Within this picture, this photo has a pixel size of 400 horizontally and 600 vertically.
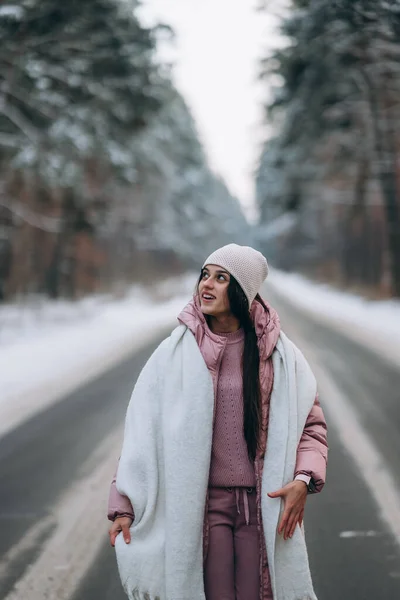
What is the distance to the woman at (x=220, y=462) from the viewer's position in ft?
7.19

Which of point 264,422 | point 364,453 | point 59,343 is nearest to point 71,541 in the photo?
point 264,422

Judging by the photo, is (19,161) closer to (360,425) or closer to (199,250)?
(360,425)

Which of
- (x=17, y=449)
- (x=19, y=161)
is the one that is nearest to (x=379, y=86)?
(x=19, y=161)

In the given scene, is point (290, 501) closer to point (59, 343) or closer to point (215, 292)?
point (215, 292)

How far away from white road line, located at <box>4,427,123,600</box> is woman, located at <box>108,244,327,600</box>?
1.49 metres

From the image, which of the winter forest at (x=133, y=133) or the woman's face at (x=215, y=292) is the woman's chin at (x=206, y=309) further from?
the winter forest at (x=133, y=133)

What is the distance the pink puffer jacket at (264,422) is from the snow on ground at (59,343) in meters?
5.13

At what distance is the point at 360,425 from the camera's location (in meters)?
7.19

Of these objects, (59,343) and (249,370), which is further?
(59,343)

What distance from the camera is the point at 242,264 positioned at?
2305 mm

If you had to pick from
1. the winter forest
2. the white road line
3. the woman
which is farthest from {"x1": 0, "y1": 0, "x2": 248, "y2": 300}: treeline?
the woman

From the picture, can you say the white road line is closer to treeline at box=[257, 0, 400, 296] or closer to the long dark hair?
the long dark hair

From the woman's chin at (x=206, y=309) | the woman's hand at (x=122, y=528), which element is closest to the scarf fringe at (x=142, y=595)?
the woman's hand at (x=122, y=528)

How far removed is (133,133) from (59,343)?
532 cm
